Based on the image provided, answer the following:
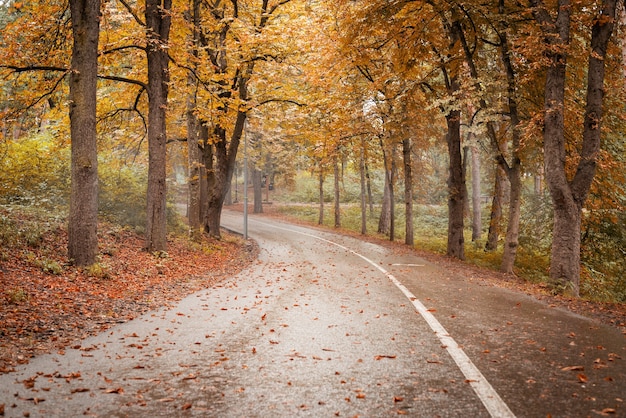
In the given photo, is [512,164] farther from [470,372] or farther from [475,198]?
[470,372]

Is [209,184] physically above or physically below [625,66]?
below

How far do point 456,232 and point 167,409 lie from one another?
16.0 metres

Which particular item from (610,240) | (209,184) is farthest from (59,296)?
(610,240)

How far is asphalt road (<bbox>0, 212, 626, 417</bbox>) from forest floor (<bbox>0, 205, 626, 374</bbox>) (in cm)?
53

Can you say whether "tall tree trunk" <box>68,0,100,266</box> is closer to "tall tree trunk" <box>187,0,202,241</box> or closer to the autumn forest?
the autumn forest

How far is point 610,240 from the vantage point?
55.7 ft

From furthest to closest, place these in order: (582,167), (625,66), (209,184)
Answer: (209,184)
(582,167)
(625,66)

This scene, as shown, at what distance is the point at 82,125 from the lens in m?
10.4

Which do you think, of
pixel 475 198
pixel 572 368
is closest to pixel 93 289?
pixel 572 368

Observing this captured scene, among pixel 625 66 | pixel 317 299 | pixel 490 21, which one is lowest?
pixel 317 299

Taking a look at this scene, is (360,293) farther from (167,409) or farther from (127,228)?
(127,228)

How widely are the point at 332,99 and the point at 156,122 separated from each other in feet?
29.0

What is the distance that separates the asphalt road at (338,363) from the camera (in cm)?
399

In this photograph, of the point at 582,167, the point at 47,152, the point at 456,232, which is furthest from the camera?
the point at 456,232
